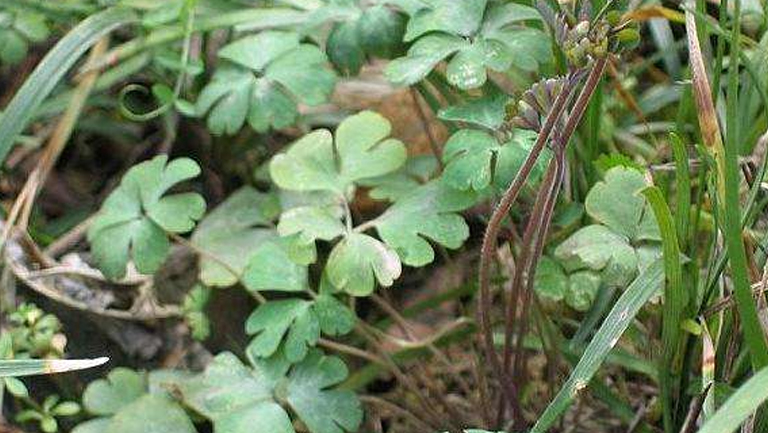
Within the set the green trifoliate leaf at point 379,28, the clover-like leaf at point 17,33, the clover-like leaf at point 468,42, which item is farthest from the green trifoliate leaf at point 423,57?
the clover-like leaf at point 17,33

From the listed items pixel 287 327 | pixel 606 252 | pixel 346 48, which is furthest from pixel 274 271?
pixel 606 252

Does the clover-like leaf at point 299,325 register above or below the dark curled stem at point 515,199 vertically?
below

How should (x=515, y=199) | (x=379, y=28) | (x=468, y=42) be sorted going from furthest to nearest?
(x=379, y=28)
(x=468, y=42)
(x=515, y=199)

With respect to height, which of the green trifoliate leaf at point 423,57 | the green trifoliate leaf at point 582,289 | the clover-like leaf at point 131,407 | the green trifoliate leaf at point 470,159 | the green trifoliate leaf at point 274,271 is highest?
the green trifoliate leaf at point 423,57

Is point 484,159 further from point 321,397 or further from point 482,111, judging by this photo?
point 321,397

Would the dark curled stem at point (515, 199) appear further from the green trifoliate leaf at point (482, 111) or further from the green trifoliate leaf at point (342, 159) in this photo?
the green trifoliate leaf at point (342, 159)

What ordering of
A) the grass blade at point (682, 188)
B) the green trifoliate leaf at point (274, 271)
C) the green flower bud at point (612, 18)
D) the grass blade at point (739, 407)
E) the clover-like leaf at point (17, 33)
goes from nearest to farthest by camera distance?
1. the grass blade at point (739, 407)
2. the green flower bud at point (612, 18)
3. the grass blade at point (682, 188)
4. the green trifoliate leaf at point (274, 271)
5. the clover-like leaf at point (17, 33)

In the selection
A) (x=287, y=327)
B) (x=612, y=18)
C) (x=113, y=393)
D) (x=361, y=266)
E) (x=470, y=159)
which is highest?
(x=612, y=18)
